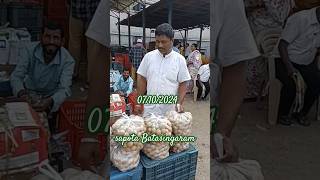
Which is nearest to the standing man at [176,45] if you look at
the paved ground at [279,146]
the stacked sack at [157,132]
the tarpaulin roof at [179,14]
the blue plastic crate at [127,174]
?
the tarpaulin roof at [179,14]

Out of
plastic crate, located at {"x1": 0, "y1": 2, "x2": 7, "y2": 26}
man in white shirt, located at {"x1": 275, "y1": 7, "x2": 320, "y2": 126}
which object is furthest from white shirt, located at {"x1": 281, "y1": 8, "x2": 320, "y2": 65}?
plastic crate, located at {"x1": 0, "y1": 2, "x2": 7, "y2": 26}

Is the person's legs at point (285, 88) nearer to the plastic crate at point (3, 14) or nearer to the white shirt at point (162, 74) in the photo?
the white shirt at point (162, 74)

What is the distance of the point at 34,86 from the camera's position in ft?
4.68

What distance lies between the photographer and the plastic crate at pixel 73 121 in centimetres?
146

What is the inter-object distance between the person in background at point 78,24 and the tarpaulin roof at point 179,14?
1.23 feet

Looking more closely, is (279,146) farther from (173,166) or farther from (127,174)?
(127,174)

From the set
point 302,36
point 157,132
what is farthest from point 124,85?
point 302,36

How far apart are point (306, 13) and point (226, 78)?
44cm

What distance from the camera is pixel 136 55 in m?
1.97

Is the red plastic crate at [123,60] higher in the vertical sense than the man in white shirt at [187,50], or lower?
lower

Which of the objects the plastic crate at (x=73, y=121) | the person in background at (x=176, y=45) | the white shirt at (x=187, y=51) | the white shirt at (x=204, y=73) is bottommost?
the plastic crate at (x=73, y=121)

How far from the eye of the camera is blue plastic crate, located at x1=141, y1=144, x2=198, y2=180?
2.04 metres

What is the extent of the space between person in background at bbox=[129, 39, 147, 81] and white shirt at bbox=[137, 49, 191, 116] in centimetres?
3

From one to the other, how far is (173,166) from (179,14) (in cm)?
98
